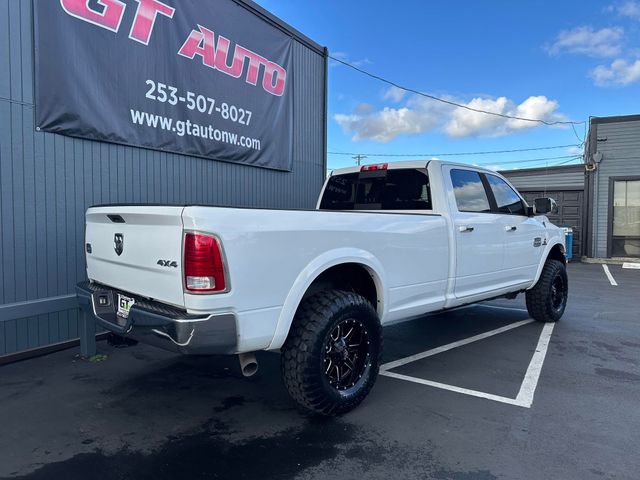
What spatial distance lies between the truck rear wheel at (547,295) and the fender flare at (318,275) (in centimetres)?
346

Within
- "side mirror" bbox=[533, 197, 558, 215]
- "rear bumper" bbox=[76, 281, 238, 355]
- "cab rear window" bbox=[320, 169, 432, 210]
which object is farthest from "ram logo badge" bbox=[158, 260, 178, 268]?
"side mirror" bbox=[533, 197, 558, 215]

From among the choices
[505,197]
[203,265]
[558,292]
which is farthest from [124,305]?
[558,292]

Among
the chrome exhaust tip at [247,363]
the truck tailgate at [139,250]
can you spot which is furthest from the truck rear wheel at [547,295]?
the truck tailgate at [139,250]

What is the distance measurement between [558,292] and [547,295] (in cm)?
54

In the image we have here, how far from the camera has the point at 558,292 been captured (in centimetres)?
672

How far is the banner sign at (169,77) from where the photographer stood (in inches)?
190

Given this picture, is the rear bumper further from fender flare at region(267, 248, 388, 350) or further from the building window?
the building window

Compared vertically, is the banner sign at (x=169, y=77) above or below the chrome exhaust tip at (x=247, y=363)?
above

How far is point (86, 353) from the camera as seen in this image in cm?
477

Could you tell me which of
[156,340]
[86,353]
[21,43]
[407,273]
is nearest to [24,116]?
[21,43]

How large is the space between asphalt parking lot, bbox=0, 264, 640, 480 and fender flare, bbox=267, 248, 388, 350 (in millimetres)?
748

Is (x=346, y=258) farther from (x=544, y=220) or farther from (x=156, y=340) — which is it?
(x=544, y=220)

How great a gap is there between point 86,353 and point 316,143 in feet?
19.0

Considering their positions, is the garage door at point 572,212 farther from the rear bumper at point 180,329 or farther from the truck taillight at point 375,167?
the rear bumper at point 180,329
